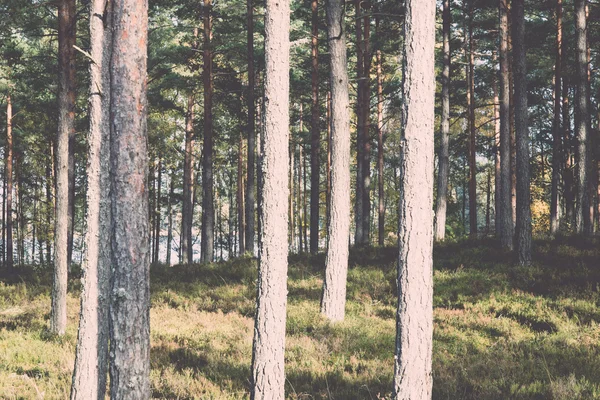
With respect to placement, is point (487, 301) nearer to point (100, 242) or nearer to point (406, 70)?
point (406, 70)

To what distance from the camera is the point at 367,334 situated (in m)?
8.93

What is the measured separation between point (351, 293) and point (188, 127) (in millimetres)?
17089

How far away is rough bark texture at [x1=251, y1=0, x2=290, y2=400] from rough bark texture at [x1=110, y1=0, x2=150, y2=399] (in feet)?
5.27

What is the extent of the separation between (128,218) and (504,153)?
47.0ft

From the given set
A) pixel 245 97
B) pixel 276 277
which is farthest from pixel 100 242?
pixel 245 97

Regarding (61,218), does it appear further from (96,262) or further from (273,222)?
(273,222)

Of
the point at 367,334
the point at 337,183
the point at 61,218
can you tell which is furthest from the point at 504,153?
the point at 61,218

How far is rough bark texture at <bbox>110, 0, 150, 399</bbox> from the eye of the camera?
4617 millimetres

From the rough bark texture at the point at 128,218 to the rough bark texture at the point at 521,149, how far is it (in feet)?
36.0

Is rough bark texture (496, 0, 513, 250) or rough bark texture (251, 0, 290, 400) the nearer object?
rough bark texture (251, 0, 290, 400)

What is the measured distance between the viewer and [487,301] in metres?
10.5

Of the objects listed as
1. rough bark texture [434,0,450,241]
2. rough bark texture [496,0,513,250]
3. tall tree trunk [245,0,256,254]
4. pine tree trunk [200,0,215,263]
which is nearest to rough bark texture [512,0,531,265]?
rough bark texture [496,0,513,250]

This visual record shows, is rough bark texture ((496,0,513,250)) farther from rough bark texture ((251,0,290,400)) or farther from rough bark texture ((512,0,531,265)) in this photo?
rough bark texture ((251,0,290,400))

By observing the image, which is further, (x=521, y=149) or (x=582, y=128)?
(x=582, y=128)
